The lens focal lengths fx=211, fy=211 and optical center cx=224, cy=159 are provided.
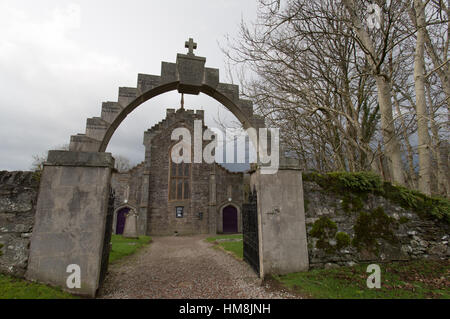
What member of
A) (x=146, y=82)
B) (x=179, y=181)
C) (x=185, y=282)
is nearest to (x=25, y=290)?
(x=185, y=282)

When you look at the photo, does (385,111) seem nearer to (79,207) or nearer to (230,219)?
(79,207)

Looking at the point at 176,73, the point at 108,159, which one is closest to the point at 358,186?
the point at 176,73

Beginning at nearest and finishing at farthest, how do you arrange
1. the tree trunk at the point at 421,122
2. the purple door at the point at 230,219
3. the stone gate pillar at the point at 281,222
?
the stone gate pillar at the point at 281,222 < the tree trunk at the point at 421,122 < the purple door at the point at 230,219

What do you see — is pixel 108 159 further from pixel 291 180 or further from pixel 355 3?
pixel 355 3

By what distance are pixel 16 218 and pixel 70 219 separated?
3.40ft

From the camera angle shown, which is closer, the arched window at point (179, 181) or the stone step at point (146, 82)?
the stone step at point (146, 82)

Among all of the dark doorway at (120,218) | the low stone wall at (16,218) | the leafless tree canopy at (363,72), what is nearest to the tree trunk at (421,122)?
the leafless tree canopy at (363,72)

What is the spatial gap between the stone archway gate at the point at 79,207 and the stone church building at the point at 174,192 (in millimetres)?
15321

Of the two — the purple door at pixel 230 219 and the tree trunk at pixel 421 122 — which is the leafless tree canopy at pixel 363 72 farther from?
the purple door at pixel 230 219

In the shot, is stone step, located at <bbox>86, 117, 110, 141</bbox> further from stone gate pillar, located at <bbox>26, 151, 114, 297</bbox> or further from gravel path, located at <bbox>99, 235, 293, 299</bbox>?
gravel path, located at <bbox>99, 235, 293, 299</bbox>

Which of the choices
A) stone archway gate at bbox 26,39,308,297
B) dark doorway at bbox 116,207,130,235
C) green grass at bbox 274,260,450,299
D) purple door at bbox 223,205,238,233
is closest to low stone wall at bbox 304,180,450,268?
green grass at bbox 274,260,450,299

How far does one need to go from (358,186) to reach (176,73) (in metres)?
5.65

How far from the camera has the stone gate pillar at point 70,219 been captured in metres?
3.97
